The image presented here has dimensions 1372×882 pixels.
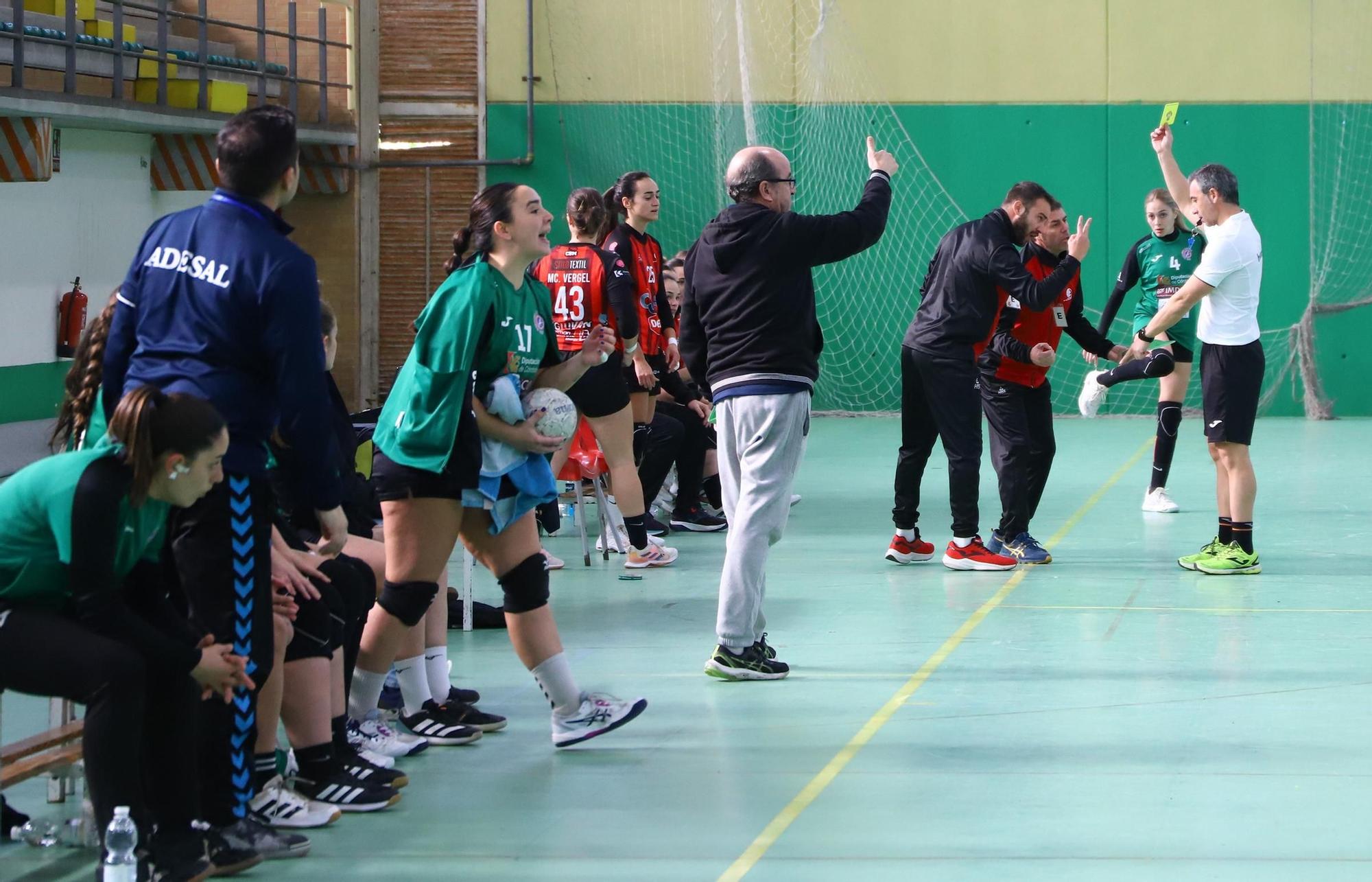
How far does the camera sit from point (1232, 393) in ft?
24.3

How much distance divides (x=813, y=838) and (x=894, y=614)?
2937mm

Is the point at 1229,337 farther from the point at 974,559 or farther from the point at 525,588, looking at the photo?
the point at 525,588

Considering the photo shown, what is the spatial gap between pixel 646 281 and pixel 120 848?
574 cm

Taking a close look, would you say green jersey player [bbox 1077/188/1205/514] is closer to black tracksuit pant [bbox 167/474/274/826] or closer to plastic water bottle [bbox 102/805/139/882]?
black tracksuit pant [bbox 167/474/274/826]

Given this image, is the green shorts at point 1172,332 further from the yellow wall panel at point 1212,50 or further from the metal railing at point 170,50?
the metal railing at point 170,50

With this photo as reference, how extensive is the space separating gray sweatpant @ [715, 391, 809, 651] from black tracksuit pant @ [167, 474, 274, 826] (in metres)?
2.10

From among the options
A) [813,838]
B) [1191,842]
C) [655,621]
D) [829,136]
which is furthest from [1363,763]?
[829,136]

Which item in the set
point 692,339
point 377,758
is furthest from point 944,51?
point 377,758

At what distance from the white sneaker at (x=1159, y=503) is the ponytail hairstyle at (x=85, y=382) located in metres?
7.16

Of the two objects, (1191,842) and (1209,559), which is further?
(1209,559)

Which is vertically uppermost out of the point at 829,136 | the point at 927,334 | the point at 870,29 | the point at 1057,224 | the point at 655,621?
the point at 870,29

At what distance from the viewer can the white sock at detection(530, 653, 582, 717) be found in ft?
15.4

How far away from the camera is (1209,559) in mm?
7617

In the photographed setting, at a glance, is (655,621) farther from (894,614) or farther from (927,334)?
Result: (927,334)
